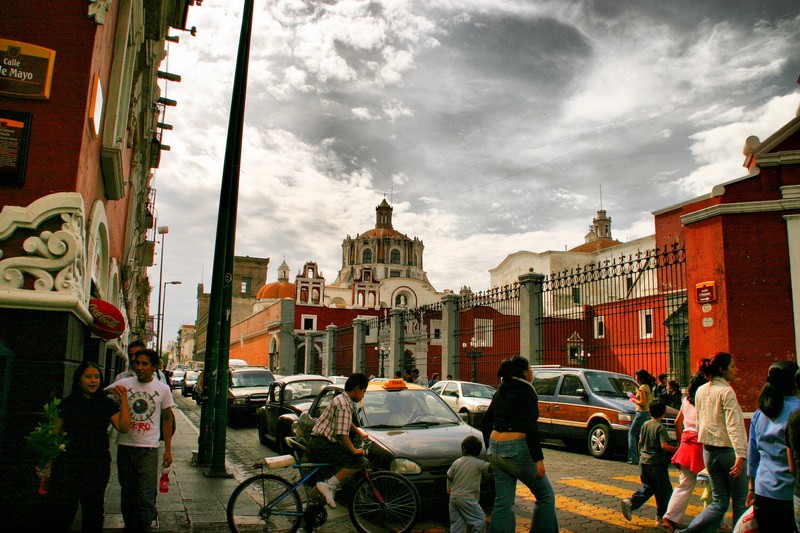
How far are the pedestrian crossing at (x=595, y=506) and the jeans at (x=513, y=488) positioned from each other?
137cm

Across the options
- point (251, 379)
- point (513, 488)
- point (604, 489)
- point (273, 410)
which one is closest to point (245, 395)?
point (251, 379)

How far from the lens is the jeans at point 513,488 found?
5586mm

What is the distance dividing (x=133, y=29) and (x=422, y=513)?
878cm

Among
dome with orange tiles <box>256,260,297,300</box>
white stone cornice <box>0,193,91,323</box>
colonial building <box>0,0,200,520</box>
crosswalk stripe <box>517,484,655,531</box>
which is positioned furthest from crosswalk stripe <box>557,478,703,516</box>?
dome with orange tiles <box>256,260,297,300</box>

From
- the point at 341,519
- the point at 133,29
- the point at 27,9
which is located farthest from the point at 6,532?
the point at 133,29

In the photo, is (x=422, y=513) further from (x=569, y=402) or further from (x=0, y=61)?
(x=569, y=402)

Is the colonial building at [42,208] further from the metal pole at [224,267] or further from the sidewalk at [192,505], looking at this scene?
the metal pole at [224,267]

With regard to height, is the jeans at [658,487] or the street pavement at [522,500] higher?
the jeans at [658,487]

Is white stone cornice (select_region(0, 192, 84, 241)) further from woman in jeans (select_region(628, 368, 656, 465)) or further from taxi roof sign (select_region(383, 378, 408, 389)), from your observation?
woman in jeans (select_region(628, 368, 656, 465))

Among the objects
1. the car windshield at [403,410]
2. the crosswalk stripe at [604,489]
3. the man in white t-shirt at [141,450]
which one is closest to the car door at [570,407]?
the crosswalk stripe at [604,489]

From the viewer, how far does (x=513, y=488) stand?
572cm

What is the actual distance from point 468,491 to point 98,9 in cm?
664

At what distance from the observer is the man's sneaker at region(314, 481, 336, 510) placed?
6453 millimetres

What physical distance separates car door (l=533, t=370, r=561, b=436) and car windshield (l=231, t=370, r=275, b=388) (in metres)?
9.13
